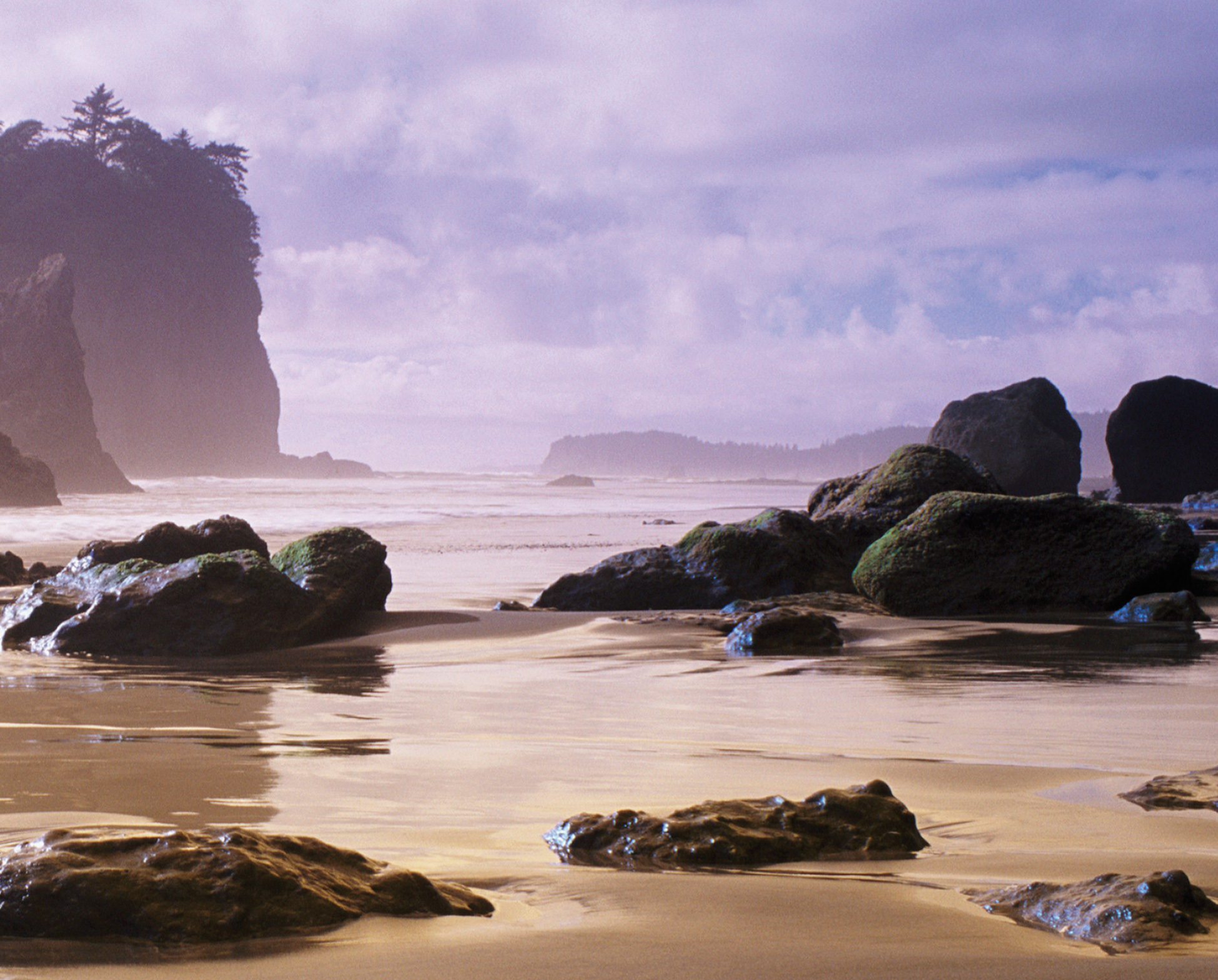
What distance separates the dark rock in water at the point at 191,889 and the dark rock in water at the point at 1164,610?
587 cm

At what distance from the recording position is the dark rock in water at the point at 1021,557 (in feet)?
23.2

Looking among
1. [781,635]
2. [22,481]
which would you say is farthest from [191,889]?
[22,481]

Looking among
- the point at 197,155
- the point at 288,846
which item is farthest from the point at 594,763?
the point at 197,155

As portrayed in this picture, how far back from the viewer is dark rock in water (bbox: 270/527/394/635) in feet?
21.5

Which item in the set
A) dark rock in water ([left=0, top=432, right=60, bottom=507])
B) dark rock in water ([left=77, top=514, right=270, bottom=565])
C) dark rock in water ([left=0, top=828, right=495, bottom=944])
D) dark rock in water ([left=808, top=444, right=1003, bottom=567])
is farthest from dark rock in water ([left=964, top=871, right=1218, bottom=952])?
dark rock in water ([left=0, top=432, right=60, bottom=507])

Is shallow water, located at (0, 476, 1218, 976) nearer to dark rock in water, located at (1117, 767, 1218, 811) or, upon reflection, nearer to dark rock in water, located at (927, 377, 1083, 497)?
dark rock in water, located at (1117, 767, 1218, 811)

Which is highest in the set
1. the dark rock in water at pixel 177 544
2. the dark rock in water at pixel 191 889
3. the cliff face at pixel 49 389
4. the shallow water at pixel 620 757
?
the cliff face at pixel 49 389

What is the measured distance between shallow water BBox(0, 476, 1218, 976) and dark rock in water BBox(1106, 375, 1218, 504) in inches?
1187

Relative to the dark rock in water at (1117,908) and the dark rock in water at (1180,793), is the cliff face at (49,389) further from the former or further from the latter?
the dark rock in water at (1117,908)

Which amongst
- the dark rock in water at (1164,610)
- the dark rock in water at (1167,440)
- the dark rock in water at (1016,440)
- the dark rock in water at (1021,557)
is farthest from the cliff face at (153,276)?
the dark rock in water at (1164,610)

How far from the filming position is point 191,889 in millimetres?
1427

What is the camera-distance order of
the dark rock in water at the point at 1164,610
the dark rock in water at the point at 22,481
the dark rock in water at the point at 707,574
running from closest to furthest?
1. the dark rock in water at the point at 1164,610
2. the dark rock in water at the point at 707,574
3. the dark rock in water at the point at 22,481

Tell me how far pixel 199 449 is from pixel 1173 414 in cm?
5107

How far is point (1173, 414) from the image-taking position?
33.3m
